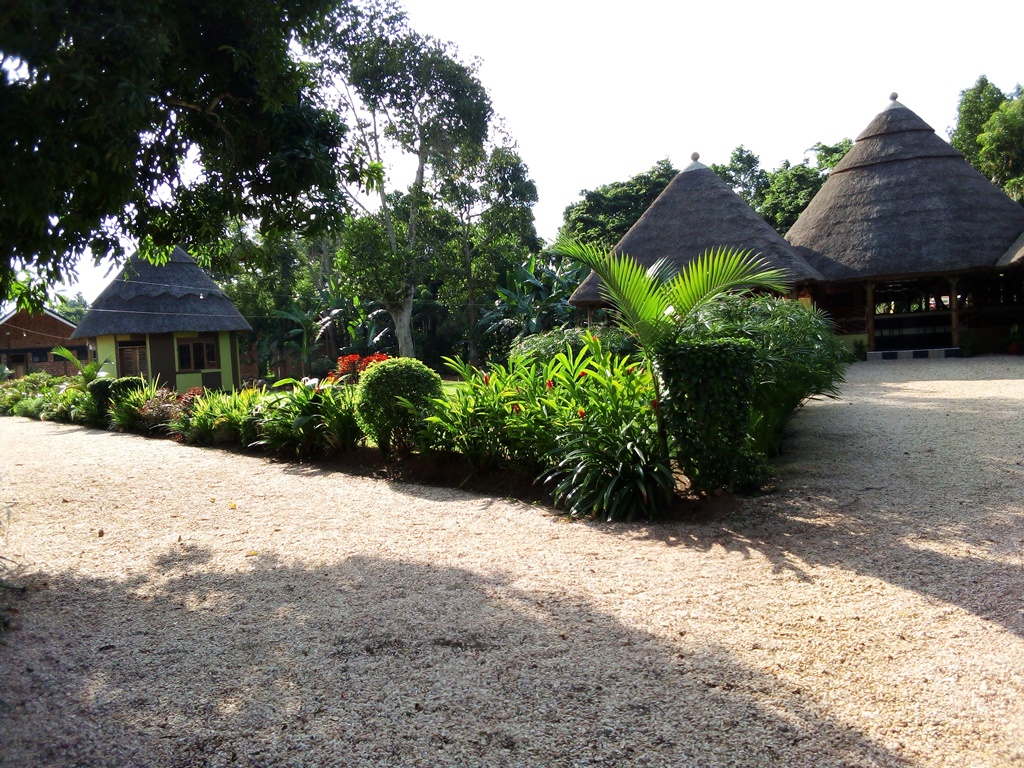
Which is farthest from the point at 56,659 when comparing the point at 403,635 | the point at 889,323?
the point at 889,323

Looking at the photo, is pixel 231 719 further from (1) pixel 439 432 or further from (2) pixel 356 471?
(2) pixel 356 471

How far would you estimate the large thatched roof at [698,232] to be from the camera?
17922 millimetres

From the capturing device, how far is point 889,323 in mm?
22031

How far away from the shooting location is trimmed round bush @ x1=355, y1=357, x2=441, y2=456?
8.70 m

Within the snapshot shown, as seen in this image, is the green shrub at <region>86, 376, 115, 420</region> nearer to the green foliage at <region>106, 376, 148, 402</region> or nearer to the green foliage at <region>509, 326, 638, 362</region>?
the green foliage at <region>106, 376, 148, 402</region>

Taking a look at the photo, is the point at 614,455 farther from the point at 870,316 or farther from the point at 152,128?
the point at 870,316

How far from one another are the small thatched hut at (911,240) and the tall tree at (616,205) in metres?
11.9

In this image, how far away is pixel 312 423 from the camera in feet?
33.0

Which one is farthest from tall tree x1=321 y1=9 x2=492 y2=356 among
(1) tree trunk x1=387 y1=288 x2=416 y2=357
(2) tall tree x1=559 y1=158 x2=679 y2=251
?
(2) tall tree x1=559 y1=158 x2=679 y2=251

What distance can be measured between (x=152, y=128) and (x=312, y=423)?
4.73 metres

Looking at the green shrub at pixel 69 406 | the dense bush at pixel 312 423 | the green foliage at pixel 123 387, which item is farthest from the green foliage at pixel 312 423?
the green shrub at pixel 69 406

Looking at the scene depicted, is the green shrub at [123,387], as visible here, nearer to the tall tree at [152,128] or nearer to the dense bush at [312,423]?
the dense bush at [312,423]

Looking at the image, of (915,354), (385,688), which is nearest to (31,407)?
(385,688)

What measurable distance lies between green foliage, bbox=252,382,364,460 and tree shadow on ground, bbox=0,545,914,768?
505 centimetres
